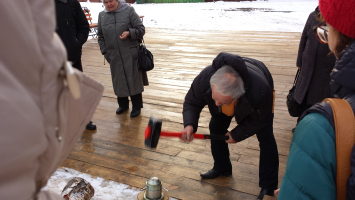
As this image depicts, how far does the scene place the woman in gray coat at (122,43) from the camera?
3645 millimetres

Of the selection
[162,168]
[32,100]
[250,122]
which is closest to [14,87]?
[32,100]

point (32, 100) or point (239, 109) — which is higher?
point (32, 100)

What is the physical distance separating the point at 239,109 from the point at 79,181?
138 centimetres

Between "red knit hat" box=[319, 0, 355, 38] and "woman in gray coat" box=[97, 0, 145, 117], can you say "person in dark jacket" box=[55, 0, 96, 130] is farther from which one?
"red knit hat" box=[319, 0, 355, 38]

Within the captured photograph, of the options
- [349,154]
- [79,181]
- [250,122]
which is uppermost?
[349,154]

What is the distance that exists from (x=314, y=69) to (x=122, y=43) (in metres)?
2.21

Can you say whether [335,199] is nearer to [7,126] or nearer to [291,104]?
[7,126]

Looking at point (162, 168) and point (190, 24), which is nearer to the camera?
point (162, 168)

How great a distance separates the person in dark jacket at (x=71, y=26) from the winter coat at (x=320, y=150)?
2.67 m

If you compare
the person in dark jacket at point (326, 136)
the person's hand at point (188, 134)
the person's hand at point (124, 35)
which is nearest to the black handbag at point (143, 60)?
the person's hand at point (124, 35)

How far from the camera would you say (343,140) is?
88cm

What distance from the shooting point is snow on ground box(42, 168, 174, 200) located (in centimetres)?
250

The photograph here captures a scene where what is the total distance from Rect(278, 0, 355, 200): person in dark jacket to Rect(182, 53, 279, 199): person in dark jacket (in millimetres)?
873

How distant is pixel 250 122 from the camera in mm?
2193
